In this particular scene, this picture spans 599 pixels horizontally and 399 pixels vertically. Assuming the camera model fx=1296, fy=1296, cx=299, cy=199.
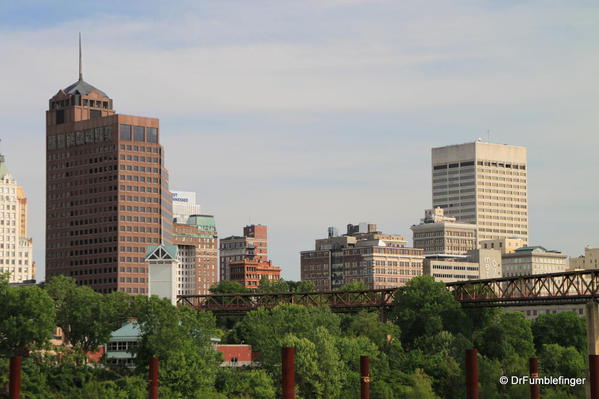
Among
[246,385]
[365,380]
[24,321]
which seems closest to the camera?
[365,380]

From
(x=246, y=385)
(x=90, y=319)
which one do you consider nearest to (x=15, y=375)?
(x=246, y=385)

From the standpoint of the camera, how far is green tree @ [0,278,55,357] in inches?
6516

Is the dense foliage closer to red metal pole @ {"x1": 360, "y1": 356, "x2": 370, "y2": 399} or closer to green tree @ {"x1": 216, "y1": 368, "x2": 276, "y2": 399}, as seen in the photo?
green tree @ {"x1": 216, "y1": 368, "x2": 276, "y2": 399}

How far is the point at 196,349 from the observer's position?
523 ft

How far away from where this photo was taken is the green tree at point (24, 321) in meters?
166

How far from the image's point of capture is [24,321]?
166 metres

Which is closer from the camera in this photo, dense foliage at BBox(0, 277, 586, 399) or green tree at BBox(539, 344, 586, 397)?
dense foliage at BBox(0, 277, 586, 399)

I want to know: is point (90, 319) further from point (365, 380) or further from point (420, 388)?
point (365, 380)

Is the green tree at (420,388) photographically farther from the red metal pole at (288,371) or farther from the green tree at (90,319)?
the red metal pole at (288,371)

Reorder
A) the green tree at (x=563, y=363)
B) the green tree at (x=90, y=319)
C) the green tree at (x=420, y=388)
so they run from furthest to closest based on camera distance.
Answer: the green tree at (x=563, y=363) < the green tree at (x=90, y=319) < the green tree at (x=420, y=388)

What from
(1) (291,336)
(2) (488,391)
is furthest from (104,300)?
(2) (488,391)

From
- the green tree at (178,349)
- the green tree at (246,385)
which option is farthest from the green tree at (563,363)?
the green tree at (178,349)

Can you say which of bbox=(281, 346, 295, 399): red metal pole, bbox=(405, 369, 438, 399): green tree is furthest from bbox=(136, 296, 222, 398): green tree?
bbox=(281, 346, 295, 399): red metal pole

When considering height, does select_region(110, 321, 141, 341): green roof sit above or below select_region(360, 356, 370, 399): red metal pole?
above
